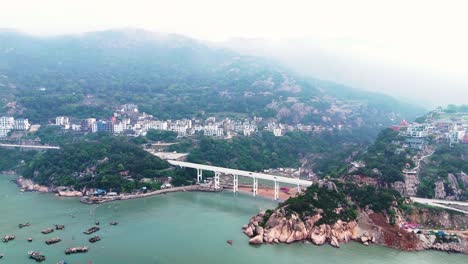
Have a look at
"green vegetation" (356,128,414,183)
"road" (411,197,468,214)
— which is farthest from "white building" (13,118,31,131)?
"road" (411,197,468,214)

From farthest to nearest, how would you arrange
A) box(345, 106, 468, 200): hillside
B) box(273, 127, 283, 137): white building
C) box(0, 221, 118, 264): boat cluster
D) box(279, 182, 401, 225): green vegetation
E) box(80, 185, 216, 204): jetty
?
1. box(273, 127, 283, 137): white building
2. box(80, 185, 216, 204): jetty
3. box(345, 106, 468, 200): hillside
4. box(279, 182, 401, 225): green vegetation
5. box(0, 221, 118, 264): boat cluster

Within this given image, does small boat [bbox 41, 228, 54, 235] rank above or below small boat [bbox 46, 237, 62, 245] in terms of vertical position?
Result: above

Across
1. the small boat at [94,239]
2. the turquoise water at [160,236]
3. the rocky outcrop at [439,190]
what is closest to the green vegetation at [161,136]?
the turquoise water at [160,236]

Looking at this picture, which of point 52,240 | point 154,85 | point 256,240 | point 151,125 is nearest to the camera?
point 52,240

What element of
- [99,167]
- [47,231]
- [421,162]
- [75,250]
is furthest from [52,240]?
[421,162]

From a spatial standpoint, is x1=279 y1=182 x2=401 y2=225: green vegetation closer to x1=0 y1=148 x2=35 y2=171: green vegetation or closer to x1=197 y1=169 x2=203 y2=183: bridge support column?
x1=197 y1=169 x2=203 y2=183: bridge support column

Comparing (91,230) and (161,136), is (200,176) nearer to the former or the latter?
(161,136)
